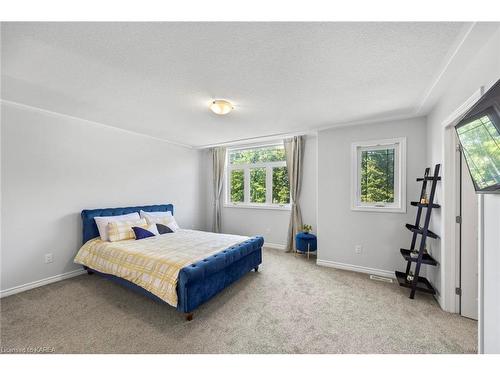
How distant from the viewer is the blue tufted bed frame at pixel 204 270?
2023 mm

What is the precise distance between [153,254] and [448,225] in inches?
134

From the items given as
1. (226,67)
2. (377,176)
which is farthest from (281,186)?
(226,67)

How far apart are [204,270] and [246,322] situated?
0.67 metres

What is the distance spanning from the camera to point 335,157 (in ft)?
11.5

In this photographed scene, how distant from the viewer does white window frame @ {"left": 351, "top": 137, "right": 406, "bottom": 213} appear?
305 centimetres

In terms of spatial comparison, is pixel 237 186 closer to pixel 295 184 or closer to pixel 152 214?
pixel 295 184

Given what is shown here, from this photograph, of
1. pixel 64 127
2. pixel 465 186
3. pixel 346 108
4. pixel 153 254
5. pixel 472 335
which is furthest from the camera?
pixel 64 127

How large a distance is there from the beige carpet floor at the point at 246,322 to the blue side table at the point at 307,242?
3.42 ft

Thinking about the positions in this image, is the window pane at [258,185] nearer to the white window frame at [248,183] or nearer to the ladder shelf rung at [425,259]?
the white window frame at [248,183]

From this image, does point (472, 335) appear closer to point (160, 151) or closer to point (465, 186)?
point (465, 186)

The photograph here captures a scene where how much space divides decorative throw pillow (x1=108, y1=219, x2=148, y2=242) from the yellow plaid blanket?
0.13m

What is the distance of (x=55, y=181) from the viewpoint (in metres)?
2.95

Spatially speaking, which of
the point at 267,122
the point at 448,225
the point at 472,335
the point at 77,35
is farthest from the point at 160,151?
the point at 472,335

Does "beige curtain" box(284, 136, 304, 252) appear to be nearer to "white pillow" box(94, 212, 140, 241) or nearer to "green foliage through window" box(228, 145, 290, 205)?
"green foliage through window" box(228, 145, 290, 205)
